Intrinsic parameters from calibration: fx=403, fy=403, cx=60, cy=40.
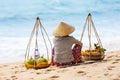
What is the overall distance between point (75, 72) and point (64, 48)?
116 cm

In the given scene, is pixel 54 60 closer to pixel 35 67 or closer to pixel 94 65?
pixel 35 67

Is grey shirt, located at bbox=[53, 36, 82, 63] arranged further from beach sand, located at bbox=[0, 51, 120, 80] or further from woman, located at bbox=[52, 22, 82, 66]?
beach sand, located at bbox=[0, 51, 120, 80]

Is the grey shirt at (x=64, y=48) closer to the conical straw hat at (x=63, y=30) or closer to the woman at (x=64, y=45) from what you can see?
→ the woman at (x=64, y=45)

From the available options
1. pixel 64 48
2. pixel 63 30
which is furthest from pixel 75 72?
pixel 63 30

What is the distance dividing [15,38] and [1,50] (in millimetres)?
4555

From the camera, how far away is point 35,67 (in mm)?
8539

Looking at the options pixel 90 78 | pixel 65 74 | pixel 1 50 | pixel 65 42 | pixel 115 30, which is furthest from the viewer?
pixel 115 30

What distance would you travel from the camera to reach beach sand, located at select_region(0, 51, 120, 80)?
22.8ft

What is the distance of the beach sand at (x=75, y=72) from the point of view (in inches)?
274

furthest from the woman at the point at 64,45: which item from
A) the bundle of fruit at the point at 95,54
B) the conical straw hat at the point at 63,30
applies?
the bundle of fruit at the point at 95,54

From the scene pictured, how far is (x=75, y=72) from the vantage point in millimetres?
7398

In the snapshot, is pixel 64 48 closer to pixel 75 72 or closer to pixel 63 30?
pixel 63 30

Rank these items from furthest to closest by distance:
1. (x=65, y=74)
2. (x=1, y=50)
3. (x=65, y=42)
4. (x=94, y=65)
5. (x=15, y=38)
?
(x=15, y=38) → (x=1, y=50) → (x=65, y=42) → (x=94, y=65) → (x=65, y=74)

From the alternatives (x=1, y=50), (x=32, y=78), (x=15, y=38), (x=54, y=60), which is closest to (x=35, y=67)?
(x=54, y=60)
